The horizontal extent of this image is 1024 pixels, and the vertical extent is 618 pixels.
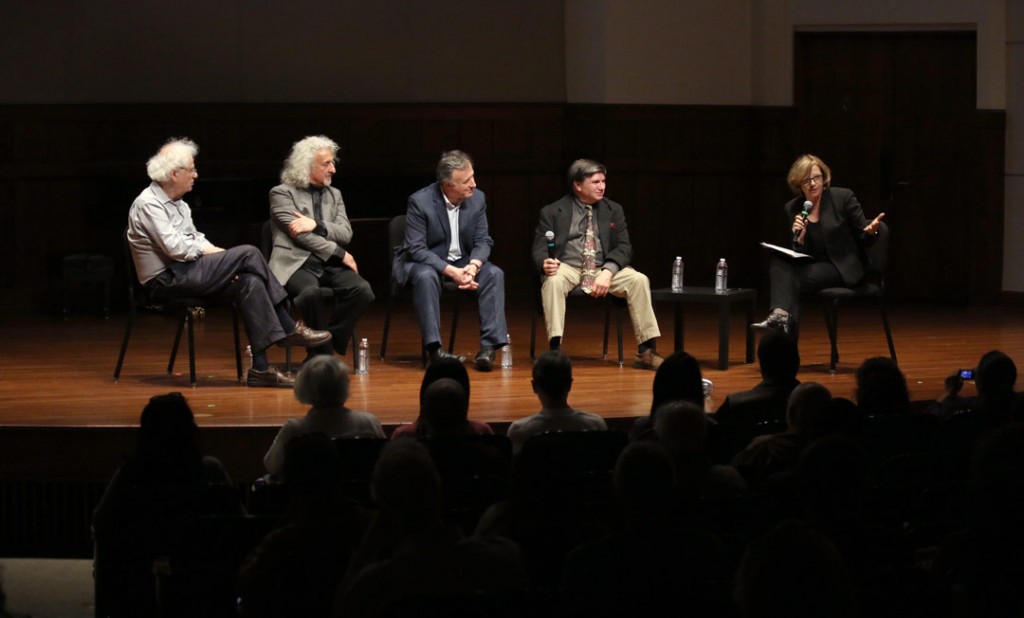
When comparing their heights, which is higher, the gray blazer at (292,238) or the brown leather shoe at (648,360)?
the gray blazer at (292,238)

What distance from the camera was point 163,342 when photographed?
7.71 meters

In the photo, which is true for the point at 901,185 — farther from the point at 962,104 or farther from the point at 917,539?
the point at 917,539

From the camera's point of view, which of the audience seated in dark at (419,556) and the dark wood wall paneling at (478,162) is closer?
the audience seated in dark at (419,556)

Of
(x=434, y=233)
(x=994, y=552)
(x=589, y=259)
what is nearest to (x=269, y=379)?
(x=434, y=233)

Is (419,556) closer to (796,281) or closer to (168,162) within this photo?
(168,162)

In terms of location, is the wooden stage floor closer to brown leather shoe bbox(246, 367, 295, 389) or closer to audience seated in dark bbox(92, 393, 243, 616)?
brown leather shoe bbox(246, 367, 295, 389)

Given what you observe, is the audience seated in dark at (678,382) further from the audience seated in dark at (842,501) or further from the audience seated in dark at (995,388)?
the audience seated in dark at (842,501)

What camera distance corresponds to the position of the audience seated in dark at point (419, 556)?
103 inches

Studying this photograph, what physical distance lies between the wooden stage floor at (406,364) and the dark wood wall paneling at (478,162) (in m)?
0.71

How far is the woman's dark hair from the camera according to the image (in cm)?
432

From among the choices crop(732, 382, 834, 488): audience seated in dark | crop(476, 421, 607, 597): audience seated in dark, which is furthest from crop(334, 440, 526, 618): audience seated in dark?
crop(732, 382, 834, 488): audience seated in dark

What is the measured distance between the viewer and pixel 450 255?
6.96 meters

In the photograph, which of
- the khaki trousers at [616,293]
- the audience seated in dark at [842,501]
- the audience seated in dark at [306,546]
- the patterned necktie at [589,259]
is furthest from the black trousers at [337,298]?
the audience seated in dark at [842,501]

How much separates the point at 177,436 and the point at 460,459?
75cm
